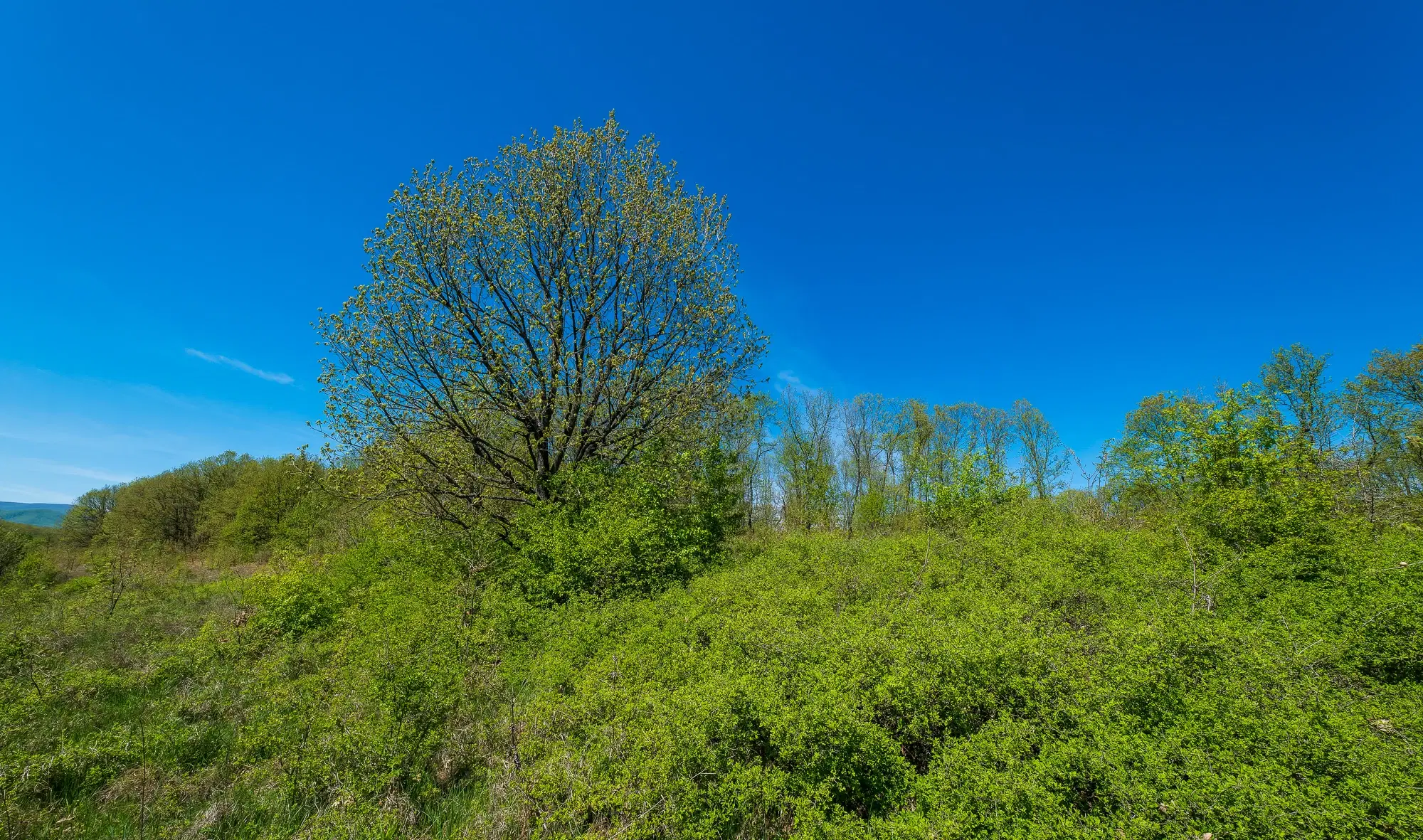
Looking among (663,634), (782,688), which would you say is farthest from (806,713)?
(663,634)

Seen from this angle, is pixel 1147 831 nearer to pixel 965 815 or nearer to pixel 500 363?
pixel 965 815

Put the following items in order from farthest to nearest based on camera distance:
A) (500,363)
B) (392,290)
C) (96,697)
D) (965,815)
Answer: (500,363) → (392,290) → (96,697) → (965,815)

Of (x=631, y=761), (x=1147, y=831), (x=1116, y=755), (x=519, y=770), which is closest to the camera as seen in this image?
(x=1147, y=831)

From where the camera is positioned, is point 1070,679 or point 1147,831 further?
point 1070,679

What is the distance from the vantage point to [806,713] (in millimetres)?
4137

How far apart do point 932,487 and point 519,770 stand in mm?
23324

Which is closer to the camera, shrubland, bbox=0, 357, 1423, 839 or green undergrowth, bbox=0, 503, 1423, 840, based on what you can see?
green undergrowth, bbox=0, 503, 1423, 840

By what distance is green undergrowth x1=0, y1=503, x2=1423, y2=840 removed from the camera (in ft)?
11.2

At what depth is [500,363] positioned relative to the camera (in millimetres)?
11945

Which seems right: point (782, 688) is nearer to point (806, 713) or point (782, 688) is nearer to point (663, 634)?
point (806, 713)

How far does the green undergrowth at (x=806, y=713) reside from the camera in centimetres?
340

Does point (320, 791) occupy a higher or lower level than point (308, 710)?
lower

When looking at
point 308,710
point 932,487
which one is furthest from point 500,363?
point 932,487

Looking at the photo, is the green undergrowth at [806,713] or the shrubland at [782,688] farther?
the shrubland at [782,688]
